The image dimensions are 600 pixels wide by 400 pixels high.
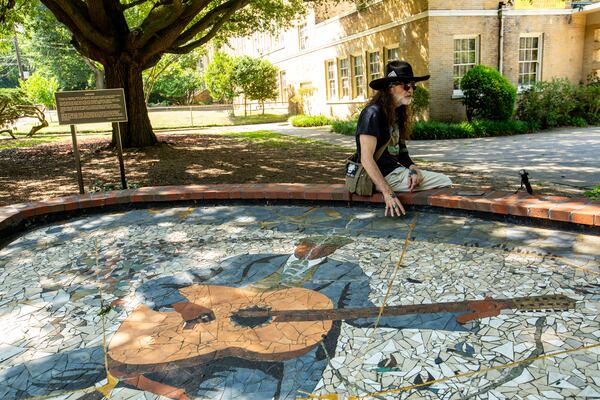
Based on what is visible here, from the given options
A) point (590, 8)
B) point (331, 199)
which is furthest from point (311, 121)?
point (331, 199)

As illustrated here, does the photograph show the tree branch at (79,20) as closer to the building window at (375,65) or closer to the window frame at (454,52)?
the window frame at (454,52)

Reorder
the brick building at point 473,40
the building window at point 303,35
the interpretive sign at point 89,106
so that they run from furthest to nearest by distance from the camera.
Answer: the building window at point 303,35 → the brick building at point 473,40 → the interpretive sign at point 89,106

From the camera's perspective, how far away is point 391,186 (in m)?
4.55

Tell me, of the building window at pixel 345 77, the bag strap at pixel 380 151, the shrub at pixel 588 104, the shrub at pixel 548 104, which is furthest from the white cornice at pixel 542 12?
the bag strap at pixel 380 151

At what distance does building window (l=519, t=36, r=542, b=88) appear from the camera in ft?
55.6

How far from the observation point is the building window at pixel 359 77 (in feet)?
68.1

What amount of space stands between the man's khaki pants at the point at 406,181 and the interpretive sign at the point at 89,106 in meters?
3.89

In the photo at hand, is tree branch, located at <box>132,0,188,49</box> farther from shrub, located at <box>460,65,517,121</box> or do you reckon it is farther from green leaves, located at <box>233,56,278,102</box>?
green leaves, located at <box>233,56,278,102</box>

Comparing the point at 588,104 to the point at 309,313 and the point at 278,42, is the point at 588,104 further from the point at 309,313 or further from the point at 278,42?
the point at 278,42

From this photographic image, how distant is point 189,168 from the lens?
914 centimetres

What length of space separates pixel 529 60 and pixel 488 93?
3674 mm

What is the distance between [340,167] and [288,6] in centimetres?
977

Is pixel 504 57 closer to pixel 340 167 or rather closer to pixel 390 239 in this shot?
pixel 340 167

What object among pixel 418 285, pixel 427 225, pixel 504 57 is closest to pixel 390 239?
pixel 427 225
